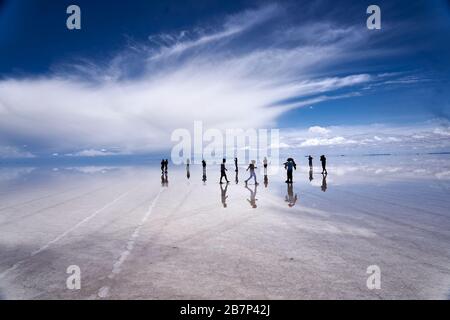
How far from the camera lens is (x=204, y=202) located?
51.0 ft

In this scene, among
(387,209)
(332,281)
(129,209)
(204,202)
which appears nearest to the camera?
(332,281)

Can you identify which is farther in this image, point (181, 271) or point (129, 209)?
point (129, 209)

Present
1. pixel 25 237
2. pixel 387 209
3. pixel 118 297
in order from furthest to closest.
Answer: pixel 387 209 < pixel 25 237 < pixel 118 297

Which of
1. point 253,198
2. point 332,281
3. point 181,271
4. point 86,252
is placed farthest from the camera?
point 253,198

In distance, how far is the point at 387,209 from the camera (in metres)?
12.6

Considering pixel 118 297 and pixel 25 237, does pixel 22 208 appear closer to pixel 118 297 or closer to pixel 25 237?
pixel 25 237

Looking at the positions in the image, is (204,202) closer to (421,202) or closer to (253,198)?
(253,198)
